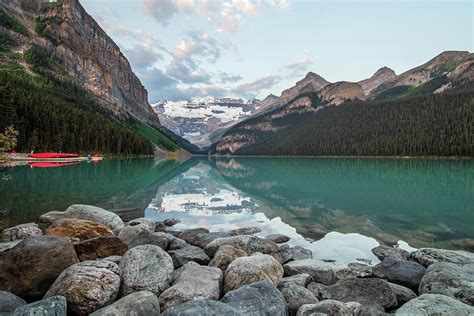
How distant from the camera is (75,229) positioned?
15.0m

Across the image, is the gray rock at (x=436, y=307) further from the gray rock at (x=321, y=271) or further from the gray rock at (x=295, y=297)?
the gray rock at (x=321, y=271)

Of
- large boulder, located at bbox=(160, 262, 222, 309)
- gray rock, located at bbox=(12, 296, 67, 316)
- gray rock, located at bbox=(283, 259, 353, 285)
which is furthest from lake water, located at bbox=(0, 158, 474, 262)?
gray rock, located at bbox=(12, 296, 67, 316)

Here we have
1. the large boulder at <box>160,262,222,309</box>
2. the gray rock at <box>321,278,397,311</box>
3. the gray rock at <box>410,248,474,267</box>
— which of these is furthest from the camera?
the gray rock at <box>410,248,474,267</box>

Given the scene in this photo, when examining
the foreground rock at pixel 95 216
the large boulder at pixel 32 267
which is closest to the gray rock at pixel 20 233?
the foreground rock at pixel 95 216

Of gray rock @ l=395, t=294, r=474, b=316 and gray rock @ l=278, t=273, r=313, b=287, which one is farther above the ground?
gray rock @ l=395, t=294, r=474, b=316

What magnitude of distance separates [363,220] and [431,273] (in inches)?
620

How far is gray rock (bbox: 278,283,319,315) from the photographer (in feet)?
32.2

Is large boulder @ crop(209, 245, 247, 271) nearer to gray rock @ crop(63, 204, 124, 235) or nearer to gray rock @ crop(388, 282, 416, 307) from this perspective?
gray rock @ crop(388, 282, 416, 307)

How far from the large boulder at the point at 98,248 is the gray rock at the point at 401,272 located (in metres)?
11.1

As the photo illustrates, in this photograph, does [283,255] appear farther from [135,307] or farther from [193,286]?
[135,307]

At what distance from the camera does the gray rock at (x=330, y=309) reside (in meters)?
8.73

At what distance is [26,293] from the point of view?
9250 millimetres

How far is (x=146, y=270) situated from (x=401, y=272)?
10.2 metres

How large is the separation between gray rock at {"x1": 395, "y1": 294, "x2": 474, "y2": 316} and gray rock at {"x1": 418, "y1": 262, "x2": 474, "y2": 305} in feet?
4.99
